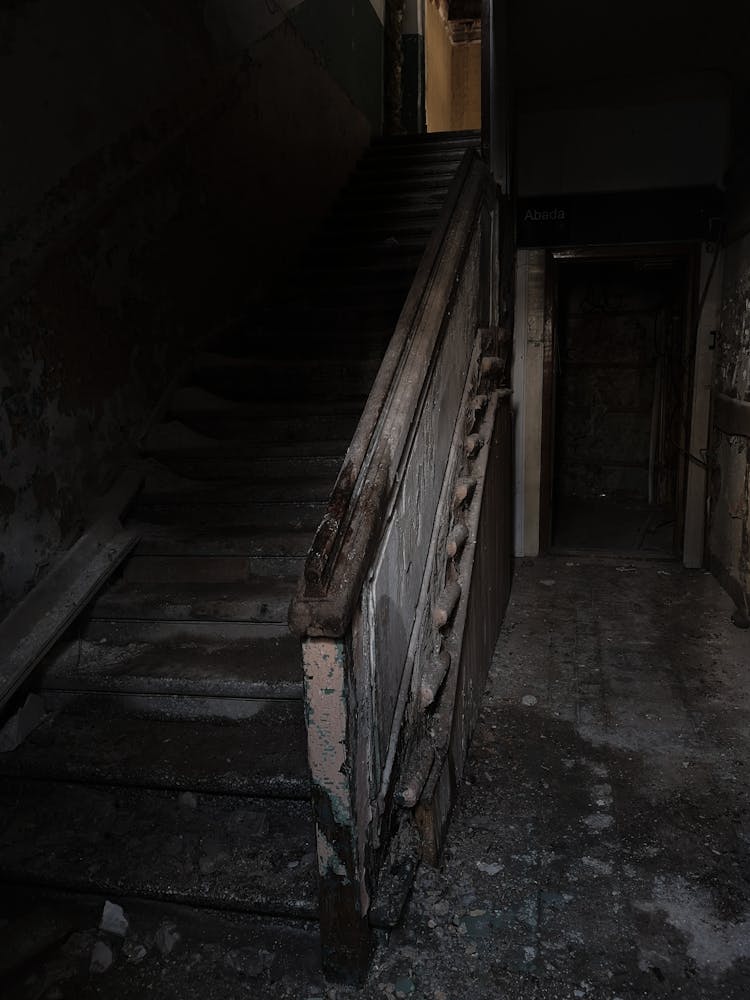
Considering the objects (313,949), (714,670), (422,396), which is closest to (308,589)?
(422,396)

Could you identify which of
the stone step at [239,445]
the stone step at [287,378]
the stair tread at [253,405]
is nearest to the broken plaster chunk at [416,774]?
the stone step at [239,445]

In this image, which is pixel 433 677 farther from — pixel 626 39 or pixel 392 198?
pixel 392 198

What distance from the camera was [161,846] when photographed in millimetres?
2492

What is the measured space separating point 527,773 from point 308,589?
1853 mm

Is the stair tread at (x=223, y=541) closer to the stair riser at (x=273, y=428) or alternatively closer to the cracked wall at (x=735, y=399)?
the stair riser at (x=273, y=428)

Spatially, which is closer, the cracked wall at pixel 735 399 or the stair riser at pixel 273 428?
Result: the stair riser at pixel 273 428

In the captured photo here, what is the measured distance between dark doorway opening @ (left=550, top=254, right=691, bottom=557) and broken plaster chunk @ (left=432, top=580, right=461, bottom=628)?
5.16 metres

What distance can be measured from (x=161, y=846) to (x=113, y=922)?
10.2 inches

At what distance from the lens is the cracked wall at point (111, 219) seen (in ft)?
10.3

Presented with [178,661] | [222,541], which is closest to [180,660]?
[178,661]

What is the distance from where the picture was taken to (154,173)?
13.5 ft

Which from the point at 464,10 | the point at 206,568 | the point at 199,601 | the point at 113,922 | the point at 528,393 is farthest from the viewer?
the point at 464,10

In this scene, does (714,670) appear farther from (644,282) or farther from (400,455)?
(644,282)

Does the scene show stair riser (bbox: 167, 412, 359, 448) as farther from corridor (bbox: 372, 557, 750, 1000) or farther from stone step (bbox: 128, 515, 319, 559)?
corridor (bbox: 372, 557, 750, 1000)
